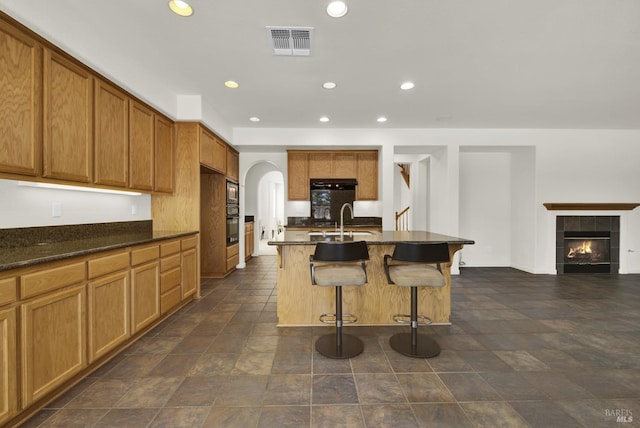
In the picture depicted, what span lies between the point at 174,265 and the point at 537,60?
174 inches

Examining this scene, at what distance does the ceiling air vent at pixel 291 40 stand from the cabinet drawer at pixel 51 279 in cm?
229

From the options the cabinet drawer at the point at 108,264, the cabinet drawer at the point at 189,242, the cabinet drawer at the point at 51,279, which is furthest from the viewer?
the cabinet drawer at the point at 189,242

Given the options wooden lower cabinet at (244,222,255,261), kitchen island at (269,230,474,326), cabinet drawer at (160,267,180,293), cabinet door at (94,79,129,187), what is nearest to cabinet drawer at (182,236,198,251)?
cabinet drawer at (160,267,180,293)

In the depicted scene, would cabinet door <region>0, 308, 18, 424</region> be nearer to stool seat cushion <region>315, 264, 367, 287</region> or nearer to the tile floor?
the tile floor

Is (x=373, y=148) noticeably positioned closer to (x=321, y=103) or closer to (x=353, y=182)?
(x=353, y=182)

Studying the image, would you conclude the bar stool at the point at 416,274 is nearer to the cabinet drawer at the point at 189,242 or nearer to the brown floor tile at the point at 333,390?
the brown floor tile at the point at 333,390

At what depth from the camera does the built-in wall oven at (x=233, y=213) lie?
16.0ft

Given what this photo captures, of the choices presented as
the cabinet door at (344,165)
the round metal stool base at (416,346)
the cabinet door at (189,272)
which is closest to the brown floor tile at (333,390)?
the round metal stool base at (416,346)

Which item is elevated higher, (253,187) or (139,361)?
(253,187)

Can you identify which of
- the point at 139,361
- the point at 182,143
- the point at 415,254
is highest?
the point at 182,143

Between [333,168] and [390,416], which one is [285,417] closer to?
[390,416]

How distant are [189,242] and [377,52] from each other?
9.96ft

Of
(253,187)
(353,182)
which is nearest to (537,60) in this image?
(353,182)

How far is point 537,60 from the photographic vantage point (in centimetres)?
270
